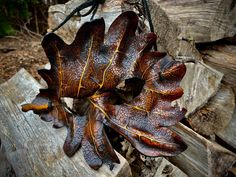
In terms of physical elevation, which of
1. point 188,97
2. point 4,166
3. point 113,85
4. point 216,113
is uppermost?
point 113,85

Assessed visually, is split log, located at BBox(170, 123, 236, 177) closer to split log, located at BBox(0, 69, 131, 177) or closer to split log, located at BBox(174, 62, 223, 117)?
split log, located at BBox(174, 62, 223, 117)

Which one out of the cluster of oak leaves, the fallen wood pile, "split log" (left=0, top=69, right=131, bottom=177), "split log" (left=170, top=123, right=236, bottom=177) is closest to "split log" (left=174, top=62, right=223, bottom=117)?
the fallen wood pile

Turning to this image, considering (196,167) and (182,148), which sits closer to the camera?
(182,148)

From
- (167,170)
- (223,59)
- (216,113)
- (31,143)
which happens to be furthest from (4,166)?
(223,59)

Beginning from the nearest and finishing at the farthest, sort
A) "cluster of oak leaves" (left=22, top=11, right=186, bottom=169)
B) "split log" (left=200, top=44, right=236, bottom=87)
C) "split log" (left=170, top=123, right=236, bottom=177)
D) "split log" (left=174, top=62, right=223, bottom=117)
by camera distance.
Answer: "cluster of oak leaves" (left=22, top=11, right=186, bottom=169)
"split log" (left=170, top=123, right=236, bottom=177)
"split log" (left=174, top=62, right=223, bottom=117)
"split log" (left=200, top=44, right=236, bottom=87)

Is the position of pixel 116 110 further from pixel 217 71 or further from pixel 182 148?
pixel 217 71

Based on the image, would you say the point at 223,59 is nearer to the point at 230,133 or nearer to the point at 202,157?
the point at 230,133

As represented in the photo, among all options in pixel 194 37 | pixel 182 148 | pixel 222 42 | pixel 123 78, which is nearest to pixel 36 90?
pixel 123 78
